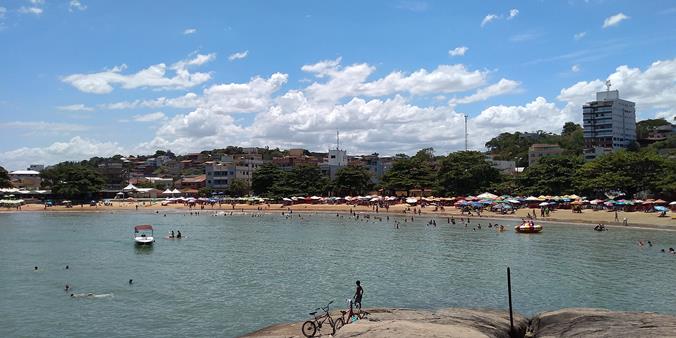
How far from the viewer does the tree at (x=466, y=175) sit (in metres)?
102

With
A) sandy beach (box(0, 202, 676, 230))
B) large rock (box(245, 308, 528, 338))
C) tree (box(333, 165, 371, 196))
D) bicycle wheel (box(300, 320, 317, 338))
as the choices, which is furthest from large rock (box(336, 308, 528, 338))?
tree (box(333, 165, 371, 196))

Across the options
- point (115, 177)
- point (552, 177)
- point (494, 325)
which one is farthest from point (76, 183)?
point (494, 325)

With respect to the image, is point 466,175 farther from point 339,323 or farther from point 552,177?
point 339,323

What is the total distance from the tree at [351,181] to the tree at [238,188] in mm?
24798

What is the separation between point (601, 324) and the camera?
1836cm

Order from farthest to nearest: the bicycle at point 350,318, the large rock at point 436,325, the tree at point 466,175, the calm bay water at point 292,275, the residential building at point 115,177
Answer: the residential building at point 115,177
the tree at point 466,175
the calm bay water at point 292,275
the bicycle at point 350,318
the large rock at point 436,325

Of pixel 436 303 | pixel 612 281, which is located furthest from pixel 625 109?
pixel 436 303

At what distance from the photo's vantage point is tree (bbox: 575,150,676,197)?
78688mm

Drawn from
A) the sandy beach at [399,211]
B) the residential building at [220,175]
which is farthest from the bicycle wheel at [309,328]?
→ the residential building at [220,175]

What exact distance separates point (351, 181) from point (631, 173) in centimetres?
5423

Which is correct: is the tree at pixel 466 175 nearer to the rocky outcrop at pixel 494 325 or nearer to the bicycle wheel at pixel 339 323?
the rocky outcrop at pixel 494 325

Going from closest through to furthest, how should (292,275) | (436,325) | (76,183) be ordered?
(436,325) → (292,275) → (76,183)

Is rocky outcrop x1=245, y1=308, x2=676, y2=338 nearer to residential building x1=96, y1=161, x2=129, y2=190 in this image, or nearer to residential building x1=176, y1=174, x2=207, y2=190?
residential building x1=176, y1=174, x2=207, y2=190

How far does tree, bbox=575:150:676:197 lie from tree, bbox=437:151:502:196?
20342 millimetres
